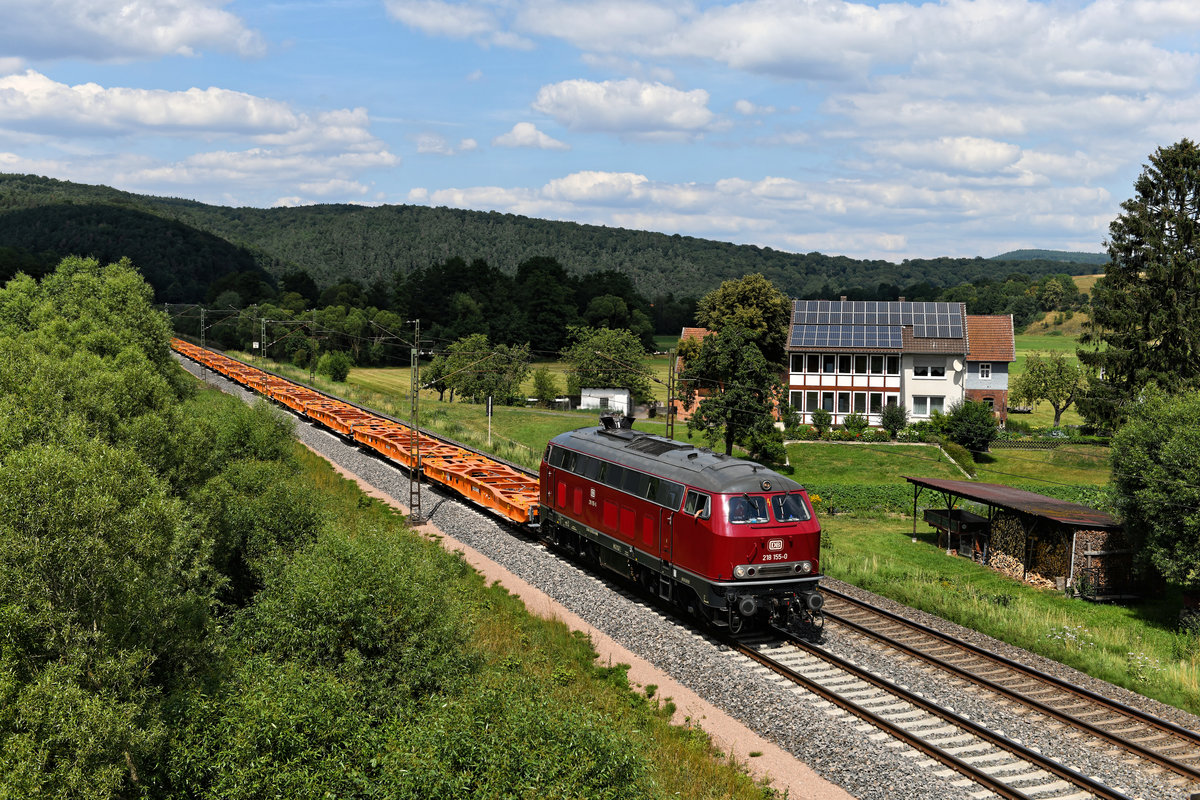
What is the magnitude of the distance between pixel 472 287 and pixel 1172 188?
10084cm

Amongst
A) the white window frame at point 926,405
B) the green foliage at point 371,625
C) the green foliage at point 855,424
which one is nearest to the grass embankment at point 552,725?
the green foliage at point 371,625

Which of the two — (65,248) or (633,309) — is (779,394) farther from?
(65,248)

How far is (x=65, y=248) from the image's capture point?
526ft

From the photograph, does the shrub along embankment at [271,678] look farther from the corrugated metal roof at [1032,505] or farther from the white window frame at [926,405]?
the white window frame at [926,405]

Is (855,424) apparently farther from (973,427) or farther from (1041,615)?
(1041,615)

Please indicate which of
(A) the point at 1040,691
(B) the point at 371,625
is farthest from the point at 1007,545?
(B) the point at 371,625

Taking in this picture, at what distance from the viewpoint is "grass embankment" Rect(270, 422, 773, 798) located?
10.4 m

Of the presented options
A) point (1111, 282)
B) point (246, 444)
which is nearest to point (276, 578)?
point (246, 444)

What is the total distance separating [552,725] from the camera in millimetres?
11148

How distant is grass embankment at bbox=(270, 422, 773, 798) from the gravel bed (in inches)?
54.9

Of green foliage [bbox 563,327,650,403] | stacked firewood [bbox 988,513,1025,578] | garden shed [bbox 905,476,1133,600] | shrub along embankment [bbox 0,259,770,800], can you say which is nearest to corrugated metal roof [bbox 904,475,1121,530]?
garden shed [bbox 905,476,1133,600]

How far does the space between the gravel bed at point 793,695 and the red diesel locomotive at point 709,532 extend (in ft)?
3.30

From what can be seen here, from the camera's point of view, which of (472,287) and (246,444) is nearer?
(246,444)

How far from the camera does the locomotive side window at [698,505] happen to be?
20.9 metres
